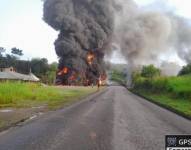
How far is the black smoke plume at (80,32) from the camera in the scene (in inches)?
3056

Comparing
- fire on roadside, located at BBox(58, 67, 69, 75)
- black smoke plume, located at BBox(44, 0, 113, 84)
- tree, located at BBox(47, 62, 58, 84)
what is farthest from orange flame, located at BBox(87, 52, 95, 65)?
tree, located at BBox(47, 62, 58, 84)

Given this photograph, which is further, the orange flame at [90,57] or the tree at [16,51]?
the tree at [16,51]

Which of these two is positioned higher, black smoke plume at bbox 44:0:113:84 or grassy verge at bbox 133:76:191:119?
black smoke plume at bbox 44:0:113:84

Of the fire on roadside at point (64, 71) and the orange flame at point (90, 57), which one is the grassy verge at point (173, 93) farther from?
the orange flame at point (90, 57)

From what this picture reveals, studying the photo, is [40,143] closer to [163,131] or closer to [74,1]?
[163,131]

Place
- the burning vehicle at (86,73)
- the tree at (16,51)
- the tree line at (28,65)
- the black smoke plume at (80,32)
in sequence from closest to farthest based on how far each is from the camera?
the black smoke plume at (80,32) → the burning vehicle at (86,73) → the tree line at (28,65) → the tree at (16,51)

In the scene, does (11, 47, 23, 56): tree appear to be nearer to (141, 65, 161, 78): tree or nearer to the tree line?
the tree line

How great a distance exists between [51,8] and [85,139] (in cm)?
7057

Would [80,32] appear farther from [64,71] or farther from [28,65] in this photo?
[28,65]

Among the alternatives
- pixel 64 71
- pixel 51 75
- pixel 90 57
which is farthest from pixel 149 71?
pixel 64 71

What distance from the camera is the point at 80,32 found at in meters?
80.8

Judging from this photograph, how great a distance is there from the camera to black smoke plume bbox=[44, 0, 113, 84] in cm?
7762

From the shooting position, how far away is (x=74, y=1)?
8469 centimetres

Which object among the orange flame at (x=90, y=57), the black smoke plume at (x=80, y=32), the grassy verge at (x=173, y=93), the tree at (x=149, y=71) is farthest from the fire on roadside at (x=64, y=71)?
the tree at (x=149, y=71)
